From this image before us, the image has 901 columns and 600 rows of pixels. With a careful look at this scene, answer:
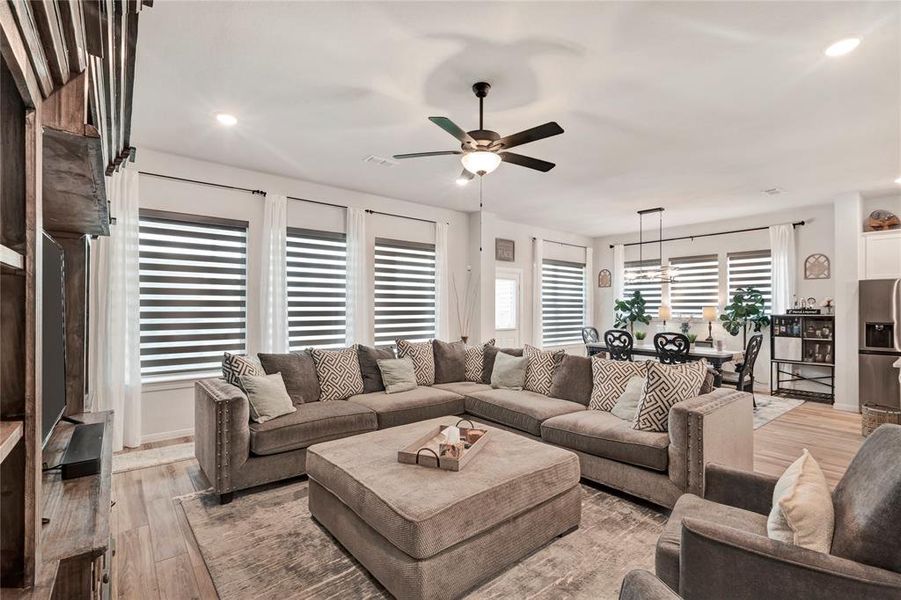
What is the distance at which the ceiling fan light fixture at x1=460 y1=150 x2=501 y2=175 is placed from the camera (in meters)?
2.98

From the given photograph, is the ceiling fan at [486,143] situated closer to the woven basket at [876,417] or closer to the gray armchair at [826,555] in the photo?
the gray armchair at [826,555]

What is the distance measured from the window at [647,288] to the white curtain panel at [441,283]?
382cm

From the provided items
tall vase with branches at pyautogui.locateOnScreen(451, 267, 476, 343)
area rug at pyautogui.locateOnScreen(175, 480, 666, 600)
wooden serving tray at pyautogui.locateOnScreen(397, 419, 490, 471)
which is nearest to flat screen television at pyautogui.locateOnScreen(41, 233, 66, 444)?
area rug at pyautogui.locateOnScreen(175, 480, 666, 600)

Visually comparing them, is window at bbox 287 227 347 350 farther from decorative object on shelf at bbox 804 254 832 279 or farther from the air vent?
decorative object on shelf at bbox 804 254 832 279

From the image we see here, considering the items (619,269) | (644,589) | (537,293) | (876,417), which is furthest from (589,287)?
(644,589)

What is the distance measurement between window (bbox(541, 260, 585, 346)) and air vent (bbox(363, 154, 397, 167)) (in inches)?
169

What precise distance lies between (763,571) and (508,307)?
6.33 metres

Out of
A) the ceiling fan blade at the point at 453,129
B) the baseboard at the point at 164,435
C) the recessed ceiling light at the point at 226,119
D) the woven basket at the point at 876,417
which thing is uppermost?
the recessed ceiling light at the point at 226,119

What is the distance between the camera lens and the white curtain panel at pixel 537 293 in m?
7.88

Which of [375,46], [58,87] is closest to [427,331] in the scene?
[375,46]

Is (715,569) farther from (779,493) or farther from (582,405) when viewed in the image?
(582,405)

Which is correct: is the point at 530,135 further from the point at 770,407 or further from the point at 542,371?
the point at 770,407

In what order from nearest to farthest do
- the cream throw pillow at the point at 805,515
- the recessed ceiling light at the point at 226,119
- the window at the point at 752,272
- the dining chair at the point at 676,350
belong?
the cream throw pillow at the point at 805,515 → the recessed ceiling light at the point at 226,119 → the dining chair at the point at 676,350 → the window at the point at 752,272

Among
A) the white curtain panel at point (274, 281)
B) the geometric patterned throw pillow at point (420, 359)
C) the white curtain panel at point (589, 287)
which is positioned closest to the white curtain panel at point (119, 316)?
the white curtain panel at point (274, 281)
